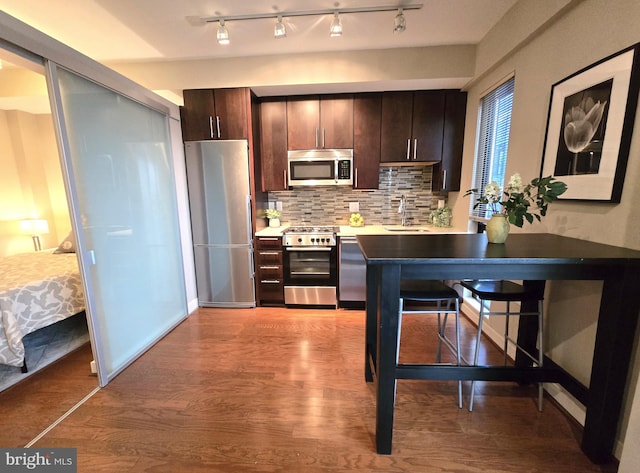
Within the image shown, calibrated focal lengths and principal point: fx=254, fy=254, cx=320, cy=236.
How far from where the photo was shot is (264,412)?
1630mm

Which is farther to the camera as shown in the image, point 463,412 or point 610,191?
point 463,412

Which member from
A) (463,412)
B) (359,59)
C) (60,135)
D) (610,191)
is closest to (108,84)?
(60,135)

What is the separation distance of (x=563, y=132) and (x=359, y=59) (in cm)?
191

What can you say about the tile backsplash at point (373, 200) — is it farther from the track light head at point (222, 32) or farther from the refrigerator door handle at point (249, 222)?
the track light head at point (222, 32)

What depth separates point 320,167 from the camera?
10.0 ft

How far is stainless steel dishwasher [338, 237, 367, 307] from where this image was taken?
9.55ft

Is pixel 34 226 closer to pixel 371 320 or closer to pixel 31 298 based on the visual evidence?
pixel 31 298

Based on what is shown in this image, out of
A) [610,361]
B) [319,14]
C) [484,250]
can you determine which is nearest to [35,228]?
[319,14]

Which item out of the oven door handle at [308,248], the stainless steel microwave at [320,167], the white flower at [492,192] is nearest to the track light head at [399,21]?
the stainless steel microwave at [320,167]

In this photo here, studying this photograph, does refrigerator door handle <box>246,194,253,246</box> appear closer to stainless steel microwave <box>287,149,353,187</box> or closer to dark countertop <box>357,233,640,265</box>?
stainless steel microwave <box>287,149,353,187</box>

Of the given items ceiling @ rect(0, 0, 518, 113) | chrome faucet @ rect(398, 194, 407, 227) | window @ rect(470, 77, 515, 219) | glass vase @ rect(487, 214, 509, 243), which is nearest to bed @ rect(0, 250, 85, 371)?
ceiling @ rect(0, 0, 518, 113)

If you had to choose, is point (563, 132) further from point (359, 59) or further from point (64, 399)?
point (64, 399)

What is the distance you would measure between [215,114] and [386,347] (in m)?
2.89

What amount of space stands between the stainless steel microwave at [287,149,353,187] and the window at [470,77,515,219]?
1373 millimetres
